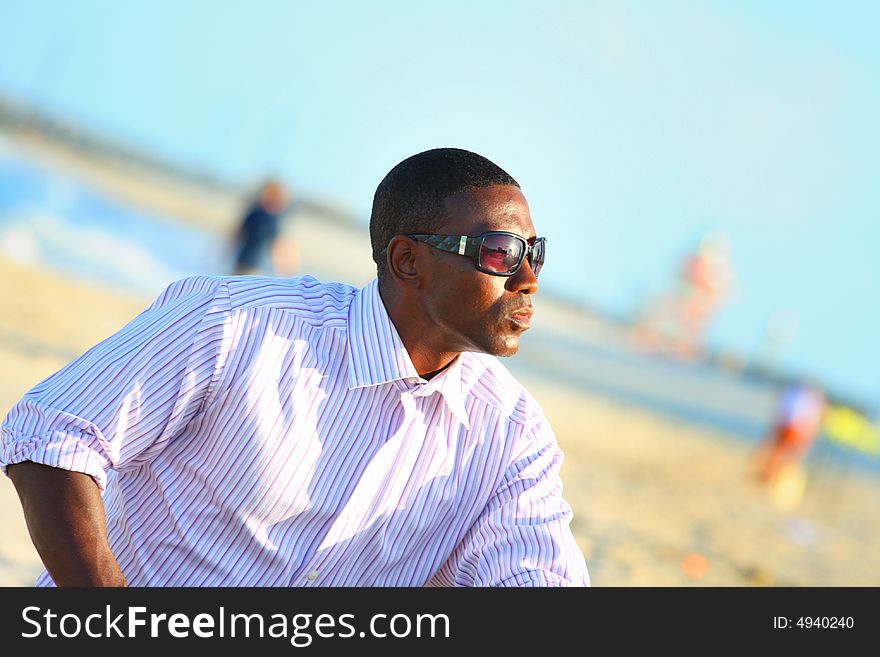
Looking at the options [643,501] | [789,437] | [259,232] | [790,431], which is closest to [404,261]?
[643,501]

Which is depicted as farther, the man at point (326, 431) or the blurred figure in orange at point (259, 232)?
the blurred figure in orange at point (259, 232)

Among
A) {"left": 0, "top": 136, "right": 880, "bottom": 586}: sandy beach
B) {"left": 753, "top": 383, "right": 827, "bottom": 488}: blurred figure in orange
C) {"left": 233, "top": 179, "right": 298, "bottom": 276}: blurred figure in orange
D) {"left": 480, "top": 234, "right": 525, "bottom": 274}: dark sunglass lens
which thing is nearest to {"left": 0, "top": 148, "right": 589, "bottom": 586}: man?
{"left": 480, "top": 234, "right": 525, "bottom": 274}: dark sunglass lens

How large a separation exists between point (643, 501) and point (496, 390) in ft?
33.3

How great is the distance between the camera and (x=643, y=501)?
11953 mm

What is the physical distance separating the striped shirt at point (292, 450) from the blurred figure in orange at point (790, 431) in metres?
12.6

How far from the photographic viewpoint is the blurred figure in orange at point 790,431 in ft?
45.9

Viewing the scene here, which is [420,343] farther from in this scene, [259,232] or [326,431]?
[259,232]

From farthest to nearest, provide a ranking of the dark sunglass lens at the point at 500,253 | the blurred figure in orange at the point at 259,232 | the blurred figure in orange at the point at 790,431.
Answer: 1. the blurred figure in orange at the point at 790,431
2. the blurred figure in orange at the point at 259,232
3. the dark sunglass lens at the point at 500,253

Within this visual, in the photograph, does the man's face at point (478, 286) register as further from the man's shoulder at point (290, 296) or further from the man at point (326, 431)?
the man's shoulder at point (290, 296)

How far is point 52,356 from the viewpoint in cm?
932

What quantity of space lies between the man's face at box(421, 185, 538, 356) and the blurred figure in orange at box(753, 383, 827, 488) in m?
12.6

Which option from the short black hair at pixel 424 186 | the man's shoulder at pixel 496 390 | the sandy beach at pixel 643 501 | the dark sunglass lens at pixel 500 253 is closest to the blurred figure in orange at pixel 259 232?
the sandy beach at pixel 643 501

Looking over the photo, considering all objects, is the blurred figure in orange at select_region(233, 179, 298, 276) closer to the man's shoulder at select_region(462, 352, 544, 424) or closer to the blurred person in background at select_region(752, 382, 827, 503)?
the blurred person in background at select_region(752, 382, 827, 503)
